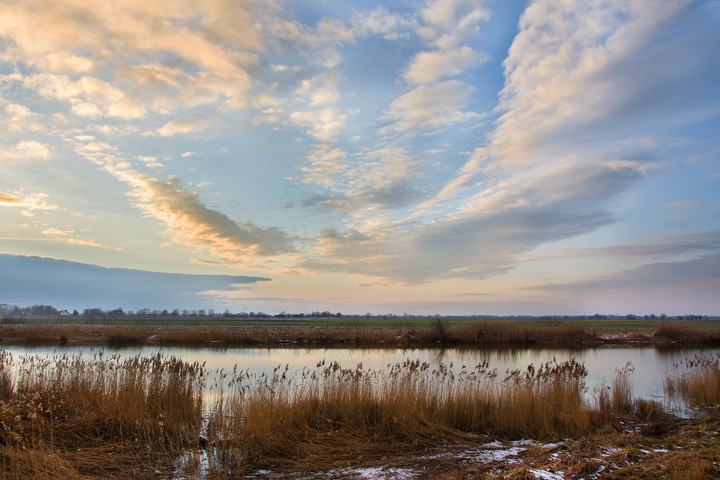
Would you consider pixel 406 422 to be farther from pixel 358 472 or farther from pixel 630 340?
pixel 630 340

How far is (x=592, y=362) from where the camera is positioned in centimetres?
2528

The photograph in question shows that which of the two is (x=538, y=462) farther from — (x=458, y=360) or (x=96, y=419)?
(x=458, y=360)

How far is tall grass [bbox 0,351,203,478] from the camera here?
655 centimetres

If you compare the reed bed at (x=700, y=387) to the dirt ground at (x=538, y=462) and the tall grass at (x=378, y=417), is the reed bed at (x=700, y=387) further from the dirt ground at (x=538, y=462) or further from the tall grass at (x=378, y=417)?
the dirt ground at (x=538, y=462)

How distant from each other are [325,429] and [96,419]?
15.0 ft

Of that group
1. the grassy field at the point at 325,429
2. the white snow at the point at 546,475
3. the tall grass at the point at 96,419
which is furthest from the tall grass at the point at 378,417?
the white snow at the point at 546,475

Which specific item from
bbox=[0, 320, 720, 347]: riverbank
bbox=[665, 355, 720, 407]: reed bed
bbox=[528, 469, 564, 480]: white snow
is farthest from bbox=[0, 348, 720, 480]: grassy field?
bbox=[0, 320, 720, 347]: riverbank

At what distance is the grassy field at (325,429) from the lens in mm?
6242

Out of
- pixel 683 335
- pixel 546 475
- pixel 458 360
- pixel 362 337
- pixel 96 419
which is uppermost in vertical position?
pixel 546 475

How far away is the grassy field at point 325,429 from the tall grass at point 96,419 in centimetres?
3

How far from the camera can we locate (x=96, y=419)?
28.6 ft

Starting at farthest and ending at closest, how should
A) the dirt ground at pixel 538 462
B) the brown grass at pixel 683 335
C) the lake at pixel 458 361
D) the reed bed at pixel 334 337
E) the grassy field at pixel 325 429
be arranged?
the brown grass at pixel 683 335, the reed bed at pixel 334 337, the lake at pixel 458 361, the grassy field at pixel 325 429, the dirt ground at pixel 538 462

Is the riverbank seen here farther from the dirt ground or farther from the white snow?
the white snow

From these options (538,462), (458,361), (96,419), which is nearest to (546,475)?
(538,462)
